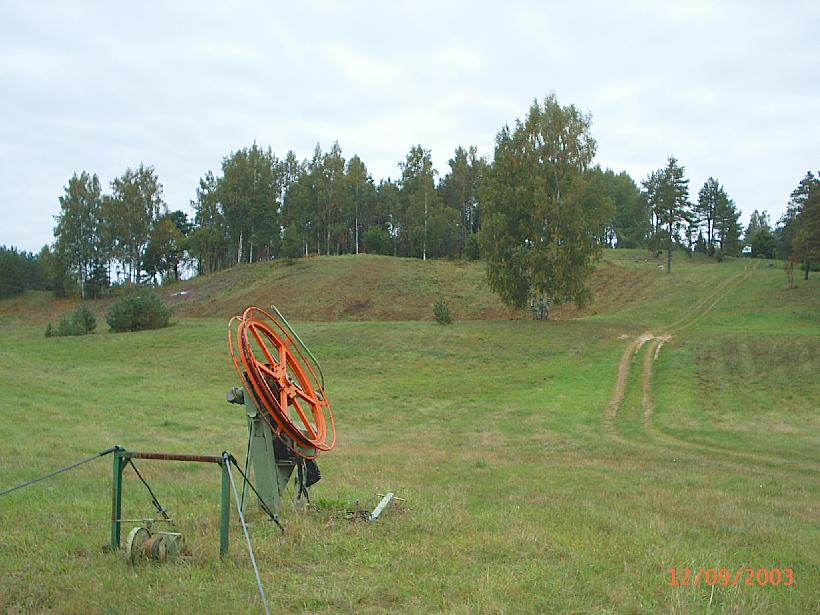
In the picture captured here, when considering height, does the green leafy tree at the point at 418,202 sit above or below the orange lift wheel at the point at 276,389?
above

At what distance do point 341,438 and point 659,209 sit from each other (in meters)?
64.8

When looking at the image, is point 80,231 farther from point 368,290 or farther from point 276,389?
point 276,389

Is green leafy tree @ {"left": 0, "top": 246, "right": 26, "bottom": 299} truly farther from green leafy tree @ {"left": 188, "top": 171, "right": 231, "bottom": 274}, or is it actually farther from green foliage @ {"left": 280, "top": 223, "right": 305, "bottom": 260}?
green foliage @ {"left": 280, "top": 223, "right": 305, "bottom": 260}

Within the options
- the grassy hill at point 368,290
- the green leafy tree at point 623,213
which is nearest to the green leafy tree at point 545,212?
the grassy hill at point 368,290

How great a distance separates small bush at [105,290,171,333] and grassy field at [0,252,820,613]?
4.83 meters

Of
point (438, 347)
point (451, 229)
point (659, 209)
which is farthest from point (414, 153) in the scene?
point (438, 347)

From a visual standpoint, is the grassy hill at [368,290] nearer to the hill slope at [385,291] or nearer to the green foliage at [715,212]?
the hill slope at [385,291]

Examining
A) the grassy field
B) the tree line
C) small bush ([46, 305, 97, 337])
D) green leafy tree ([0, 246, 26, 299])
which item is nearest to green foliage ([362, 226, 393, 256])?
the tree line

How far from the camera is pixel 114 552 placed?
7449mm

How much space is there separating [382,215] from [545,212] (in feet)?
184

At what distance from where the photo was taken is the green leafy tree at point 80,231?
3366 inches

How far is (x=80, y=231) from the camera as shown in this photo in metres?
86.1

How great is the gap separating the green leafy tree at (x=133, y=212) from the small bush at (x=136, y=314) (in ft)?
106

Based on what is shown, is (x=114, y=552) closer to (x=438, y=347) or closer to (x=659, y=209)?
(x=438, y=347)
